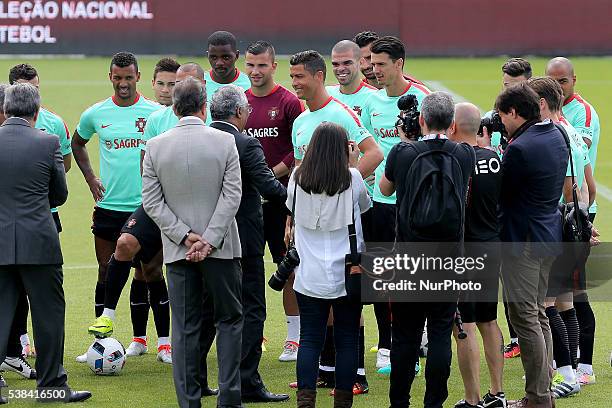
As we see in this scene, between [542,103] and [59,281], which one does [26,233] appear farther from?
[542,103]

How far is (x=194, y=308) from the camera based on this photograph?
7133mm

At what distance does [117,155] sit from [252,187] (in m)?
2.16

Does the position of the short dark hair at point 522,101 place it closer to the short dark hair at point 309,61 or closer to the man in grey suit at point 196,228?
the short dark hair at point 309,61

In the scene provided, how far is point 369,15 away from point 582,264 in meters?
22.1

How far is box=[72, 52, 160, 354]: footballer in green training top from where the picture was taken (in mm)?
9266

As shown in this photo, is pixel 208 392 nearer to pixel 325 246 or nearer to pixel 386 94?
pixel 325 246

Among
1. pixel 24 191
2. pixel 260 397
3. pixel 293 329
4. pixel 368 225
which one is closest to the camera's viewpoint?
pixel 24 191

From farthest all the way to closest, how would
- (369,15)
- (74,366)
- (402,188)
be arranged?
(369,15) < (74,366) < (402,188)

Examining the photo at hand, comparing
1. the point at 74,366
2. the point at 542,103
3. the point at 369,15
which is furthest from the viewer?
the point at 369,15

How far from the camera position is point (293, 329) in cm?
907

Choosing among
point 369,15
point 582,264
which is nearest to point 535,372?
point 582,264

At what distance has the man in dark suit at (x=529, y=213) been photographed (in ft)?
23.6

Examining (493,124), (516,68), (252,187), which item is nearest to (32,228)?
(252,187)

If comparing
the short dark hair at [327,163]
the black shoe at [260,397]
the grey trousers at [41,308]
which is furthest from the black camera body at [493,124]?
the grey trousers at [41,308]
